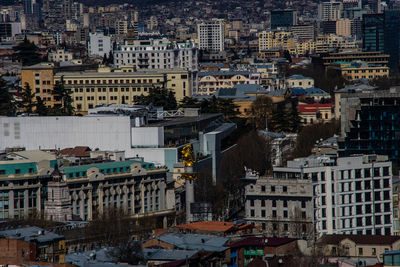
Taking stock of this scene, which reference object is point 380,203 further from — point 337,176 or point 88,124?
point 88,124

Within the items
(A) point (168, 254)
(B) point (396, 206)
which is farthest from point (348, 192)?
(A) point (168, 254)

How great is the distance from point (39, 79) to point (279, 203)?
87774 mm

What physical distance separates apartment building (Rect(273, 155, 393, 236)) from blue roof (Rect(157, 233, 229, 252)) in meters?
15.9

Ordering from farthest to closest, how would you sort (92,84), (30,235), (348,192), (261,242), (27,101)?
(92,84)
(27,101)
(348,192)
(261,242)
(30,235)

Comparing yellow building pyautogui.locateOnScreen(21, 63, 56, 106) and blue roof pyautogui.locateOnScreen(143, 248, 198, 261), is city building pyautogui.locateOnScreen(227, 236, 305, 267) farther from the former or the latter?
yellow building pyautogui.locateOnScreen(21, 63, 56, 106)

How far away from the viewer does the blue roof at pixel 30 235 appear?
75.5m

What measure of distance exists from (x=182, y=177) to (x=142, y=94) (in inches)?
2586

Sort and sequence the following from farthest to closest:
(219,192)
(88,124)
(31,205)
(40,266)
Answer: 1. (88,124)
2. (219,192)
3. (31,205)
4. (40,266)

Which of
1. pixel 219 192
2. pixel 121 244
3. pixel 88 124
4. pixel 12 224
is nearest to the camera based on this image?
pixel 121 244

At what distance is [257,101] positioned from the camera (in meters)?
177

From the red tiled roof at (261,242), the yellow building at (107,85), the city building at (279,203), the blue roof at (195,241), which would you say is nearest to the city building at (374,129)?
the city building at (279,203)

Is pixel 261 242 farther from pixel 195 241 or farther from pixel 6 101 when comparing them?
pixel 6 101

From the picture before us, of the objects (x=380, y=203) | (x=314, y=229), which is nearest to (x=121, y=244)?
(x=314, y=229)

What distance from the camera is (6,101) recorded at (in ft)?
531
